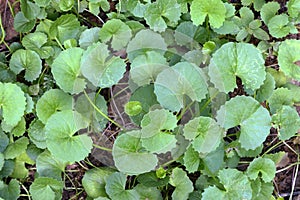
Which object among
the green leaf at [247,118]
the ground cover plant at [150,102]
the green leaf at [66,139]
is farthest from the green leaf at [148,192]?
the green leaf at [247,118]


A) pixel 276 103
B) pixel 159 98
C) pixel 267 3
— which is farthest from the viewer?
pixel 267 3

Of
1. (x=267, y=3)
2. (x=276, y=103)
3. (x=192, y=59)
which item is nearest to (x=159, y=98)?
(x=192, y=59)

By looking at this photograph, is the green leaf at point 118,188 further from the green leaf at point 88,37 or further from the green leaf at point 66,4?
the green leaf at point 66,4

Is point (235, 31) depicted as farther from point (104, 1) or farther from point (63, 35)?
point (63, 35)

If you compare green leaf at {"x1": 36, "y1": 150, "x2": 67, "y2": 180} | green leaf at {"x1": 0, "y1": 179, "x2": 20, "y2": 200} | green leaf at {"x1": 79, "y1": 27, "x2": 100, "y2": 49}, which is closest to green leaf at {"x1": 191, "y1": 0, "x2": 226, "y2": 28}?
green leaf at {"x1": 79, "y1": 27, "x2": 100, "y2": 49}

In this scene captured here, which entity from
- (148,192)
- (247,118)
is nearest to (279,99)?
(247,118)

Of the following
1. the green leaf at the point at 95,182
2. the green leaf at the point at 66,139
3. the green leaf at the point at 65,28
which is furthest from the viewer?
the green leaf at the point at 65,28

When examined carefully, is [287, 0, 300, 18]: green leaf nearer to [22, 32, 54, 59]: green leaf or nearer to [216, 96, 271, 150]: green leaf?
[216, 96, 271, 150]: green leaf
